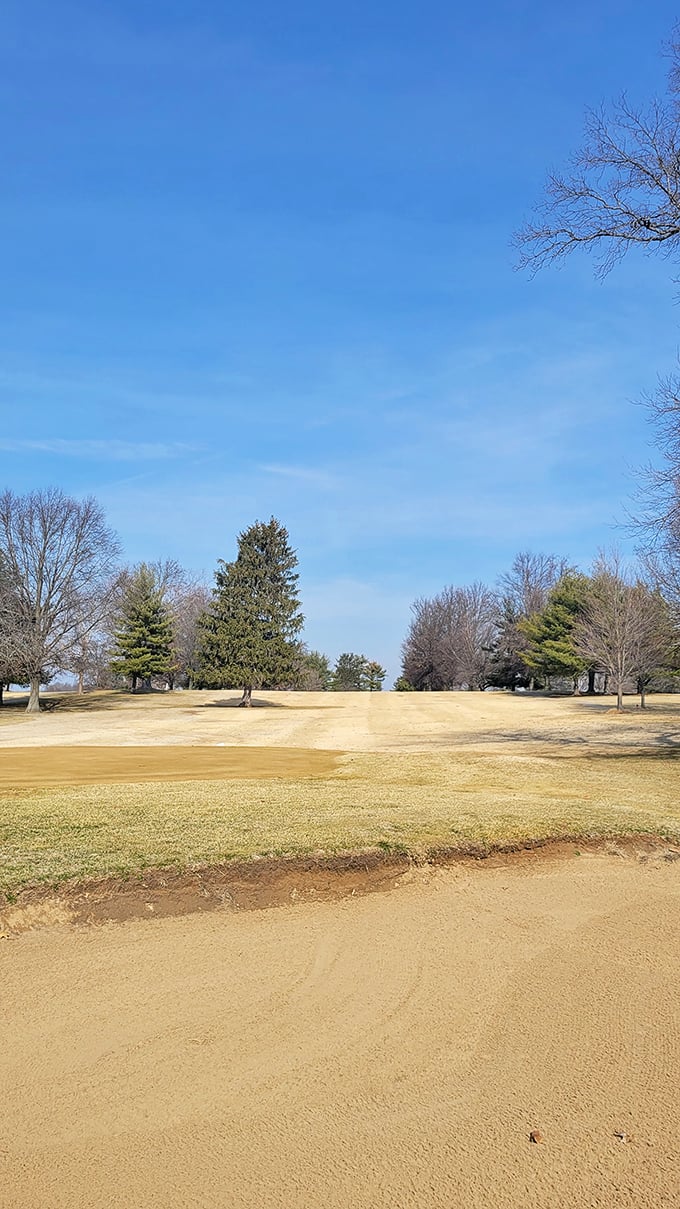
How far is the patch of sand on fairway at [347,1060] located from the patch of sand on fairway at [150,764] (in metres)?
6.37

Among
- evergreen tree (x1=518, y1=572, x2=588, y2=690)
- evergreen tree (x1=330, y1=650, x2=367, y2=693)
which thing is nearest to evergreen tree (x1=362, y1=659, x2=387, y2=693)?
evergreen tree (x1=330, y1=650, x2=367, y2=693)

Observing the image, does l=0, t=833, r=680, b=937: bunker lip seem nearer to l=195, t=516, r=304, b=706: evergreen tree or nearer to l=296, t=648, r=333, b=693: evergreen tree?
l=195, t=516, r=304, b=706: evergreen tree

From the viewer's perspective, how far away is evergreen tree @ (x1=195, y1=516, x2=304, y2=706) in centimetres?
4053

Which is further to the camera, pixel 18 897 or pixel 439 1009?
pixel 18 897

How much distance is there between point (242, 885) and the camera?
A: 5.37m

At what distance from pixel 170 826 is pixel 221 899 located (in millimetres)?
1736

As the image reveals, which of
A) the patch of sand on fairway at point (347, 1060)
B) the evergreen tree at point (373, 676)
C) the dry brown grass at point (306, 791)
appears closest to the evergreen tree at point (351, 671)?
the evergreen tree at point (373, 676)

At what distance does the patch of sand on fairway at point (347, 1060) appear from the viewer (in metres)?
2.61

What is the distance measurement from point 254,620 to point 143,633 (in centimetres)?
1019

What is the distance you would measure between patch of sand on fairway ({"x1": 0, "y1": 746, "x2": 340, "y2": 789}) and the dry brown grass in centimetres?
4

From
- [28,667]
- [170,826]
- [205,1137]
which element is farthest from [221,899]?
[28,667]

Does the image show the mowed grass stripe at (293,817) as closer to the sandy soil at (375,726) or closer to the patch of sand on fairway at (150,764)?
the patch of sand on fairway at (150,764)

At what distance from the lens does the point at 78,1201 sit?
98.9 inches

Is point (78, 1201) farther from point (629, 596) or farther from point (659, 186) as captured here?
point (629, 596)
